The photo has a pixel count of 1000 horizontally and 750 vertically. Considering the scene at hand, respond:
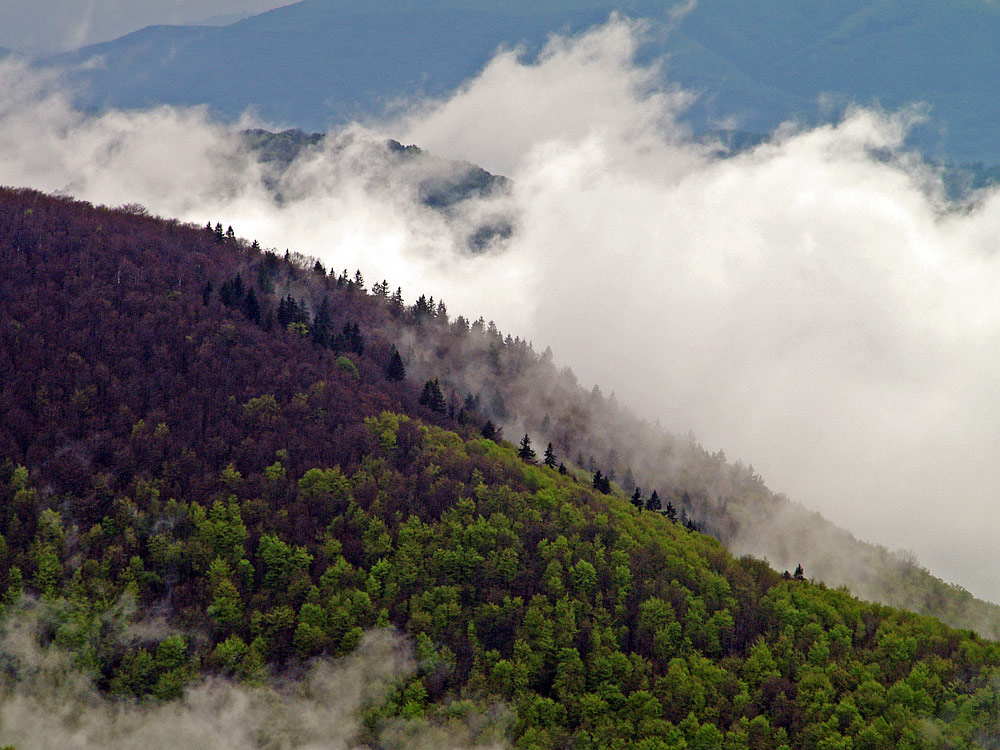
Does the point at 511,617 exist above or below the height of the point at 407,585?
above

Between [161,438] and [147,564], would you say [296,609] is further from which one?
[161,438]

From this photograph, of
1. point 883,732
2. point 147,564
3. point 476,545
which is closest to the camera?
point 883,732

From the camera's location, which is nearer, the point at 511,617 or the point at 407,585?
the point at 511,617

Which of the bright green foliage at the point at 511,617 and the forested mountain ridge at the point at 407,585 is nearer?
the bright green foliage at the point at 511,617

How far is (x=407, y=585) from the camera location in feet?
530

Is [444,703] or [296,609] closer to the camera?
[444,703]

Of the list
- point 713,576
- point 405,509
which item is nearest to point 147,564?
point 405,509

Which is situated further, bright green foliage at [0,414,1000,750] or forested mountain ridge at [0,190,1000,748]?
forested mountain ridge at [0,190,1000,748]

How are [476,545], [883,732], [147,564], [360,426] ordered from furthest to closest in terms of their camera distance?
[360,426] < [476,545] < [147,564] < [883,732]

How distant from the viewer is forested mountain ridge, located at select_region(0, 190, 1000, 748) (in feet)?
465

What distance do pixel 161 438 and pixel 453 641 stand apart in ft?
237

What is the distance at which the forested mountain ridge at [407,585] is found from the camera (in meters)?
142

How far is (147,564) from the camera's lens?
154625mm

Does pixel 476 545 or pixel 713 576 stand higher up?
pixel 713 576
